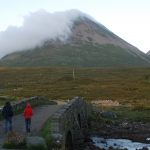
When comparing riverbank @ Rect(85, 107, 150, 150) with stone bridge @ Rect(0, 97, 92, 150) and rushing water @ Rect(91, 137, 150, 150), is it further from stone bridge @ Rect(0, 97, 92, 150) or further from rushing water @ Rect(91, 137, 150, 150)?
stone bridge @ Rect(0, 97, 92, 150)

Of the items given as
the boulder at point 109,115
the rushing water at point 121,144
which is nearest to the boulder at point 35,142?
the rushing water at point 121,144

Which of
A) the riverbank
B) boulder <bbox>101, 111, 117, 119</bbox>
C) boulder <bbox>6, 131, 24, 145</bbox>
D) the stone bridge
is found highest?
boulder <bbox>6, 131, 24, 145</bbox>

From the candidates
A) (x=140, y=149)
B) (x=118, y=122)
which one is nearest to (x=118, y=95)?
(x=118, y=122)

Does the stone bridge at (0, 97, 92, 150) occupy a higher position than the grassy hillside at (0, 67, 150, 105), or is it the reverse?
the stone bridge at (0, 97, 92, 150)

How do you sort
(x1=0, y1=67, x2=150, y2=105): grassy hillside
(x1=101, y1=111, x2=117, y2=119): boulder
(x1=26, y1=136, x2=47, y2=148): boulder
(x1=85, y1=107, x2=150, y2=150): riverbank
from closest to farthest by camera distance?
(x1=26, y1=136, x2=47, y2=148): boulder < (x1=85, y1=107, x2=150, y2=150): riverbank < (x1=101, y1=111, x2=117, y2=119): boulder < (x1=0, y1=67, x2=150, y2=105): grassy hillside

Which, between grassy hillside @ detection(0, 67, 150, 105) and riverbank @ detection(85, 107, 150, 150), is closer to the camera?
riverbank @ detection(85, 107, 150, 150)

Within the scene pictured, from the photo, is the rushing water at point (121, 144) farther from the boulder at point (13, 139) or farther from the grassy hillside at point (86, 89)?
the grassy hillside at point (86, 89)

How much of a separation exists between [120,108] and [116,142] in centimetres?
1910

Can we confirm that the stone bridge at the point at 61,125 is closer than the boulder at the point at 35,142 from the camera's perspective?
No

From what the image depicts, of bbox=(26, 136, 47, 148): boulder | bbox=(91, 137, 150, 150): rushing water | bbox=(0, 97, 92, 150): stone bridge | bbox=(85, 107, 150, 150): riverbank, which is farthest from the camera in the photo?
bbox=(85, 107, 150, 150): riverbank

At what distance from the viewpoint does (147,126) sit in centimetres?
2812

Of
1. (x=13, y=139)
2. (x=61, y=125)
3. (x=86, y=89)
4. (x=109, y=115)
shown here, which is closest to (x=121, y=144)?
(x=61, y=125)

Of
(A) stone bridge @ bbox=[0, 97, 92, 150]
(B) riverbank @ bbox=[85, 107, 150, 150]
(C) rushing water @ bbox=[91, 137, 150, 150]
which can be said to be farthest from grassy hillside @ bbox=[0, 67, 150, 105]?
(C) rushing water @ bbox=[91, 137, 150, 150]

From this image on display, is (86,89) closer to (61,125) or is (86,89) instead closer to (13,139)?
(61,125)
